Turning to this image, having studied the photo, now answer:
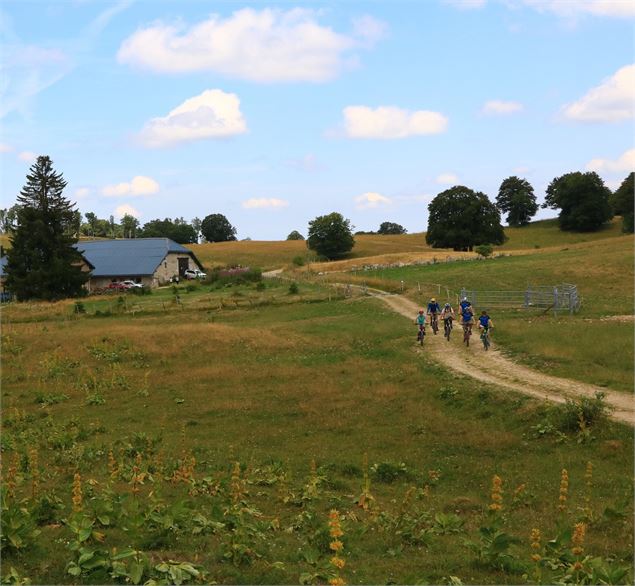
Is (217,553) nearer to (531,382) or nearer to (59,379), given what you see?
(531,382)

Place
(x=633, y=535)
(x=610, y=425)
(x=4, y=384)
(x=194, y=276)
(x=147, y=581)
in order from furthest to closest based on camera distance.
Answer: (x=194, y=276) → (x=4, y=384) → (x=610, y=425) → (x=633, y=535) → (x=147, y=581)

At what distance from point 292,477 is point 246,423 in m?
6.20

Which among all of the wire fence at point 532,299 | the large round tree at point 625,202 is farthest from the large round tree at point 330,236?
the wire fence at point 532,299

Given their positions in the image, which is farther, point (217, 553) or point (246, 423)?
point (246, 423)

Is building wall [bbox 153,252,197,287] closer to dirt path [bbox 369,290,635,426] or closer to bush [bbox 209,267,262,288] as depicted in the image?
bush [bbox 209,267,262,288]

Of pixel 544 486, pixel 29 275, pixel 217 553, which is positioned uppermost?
pixel 29 275

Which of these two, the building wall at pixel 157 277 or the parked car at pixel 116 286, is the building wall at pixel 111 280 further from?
the parked car at pixel 116 286

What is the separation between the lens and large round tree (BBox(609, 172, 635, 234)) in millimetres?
114938

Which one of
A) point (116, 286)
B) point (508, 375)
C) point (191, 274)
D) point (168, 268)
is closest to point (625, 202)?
point (191, 274)

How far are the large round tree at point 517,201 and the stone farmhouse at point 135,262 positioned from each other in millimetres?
83021

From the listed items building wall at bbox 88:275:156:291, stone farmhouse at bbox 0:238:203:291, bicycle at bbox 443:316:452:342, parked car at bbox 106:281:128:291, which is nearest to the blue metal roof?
stone farmhouse at bbox 0:238:203:291

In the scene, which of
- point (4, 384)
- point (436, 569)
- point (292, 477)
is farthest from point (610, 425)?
point (4, 384)

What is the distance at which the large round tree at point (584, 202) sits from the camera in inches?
4879

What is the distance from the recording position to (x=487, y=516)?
12.2 metres
